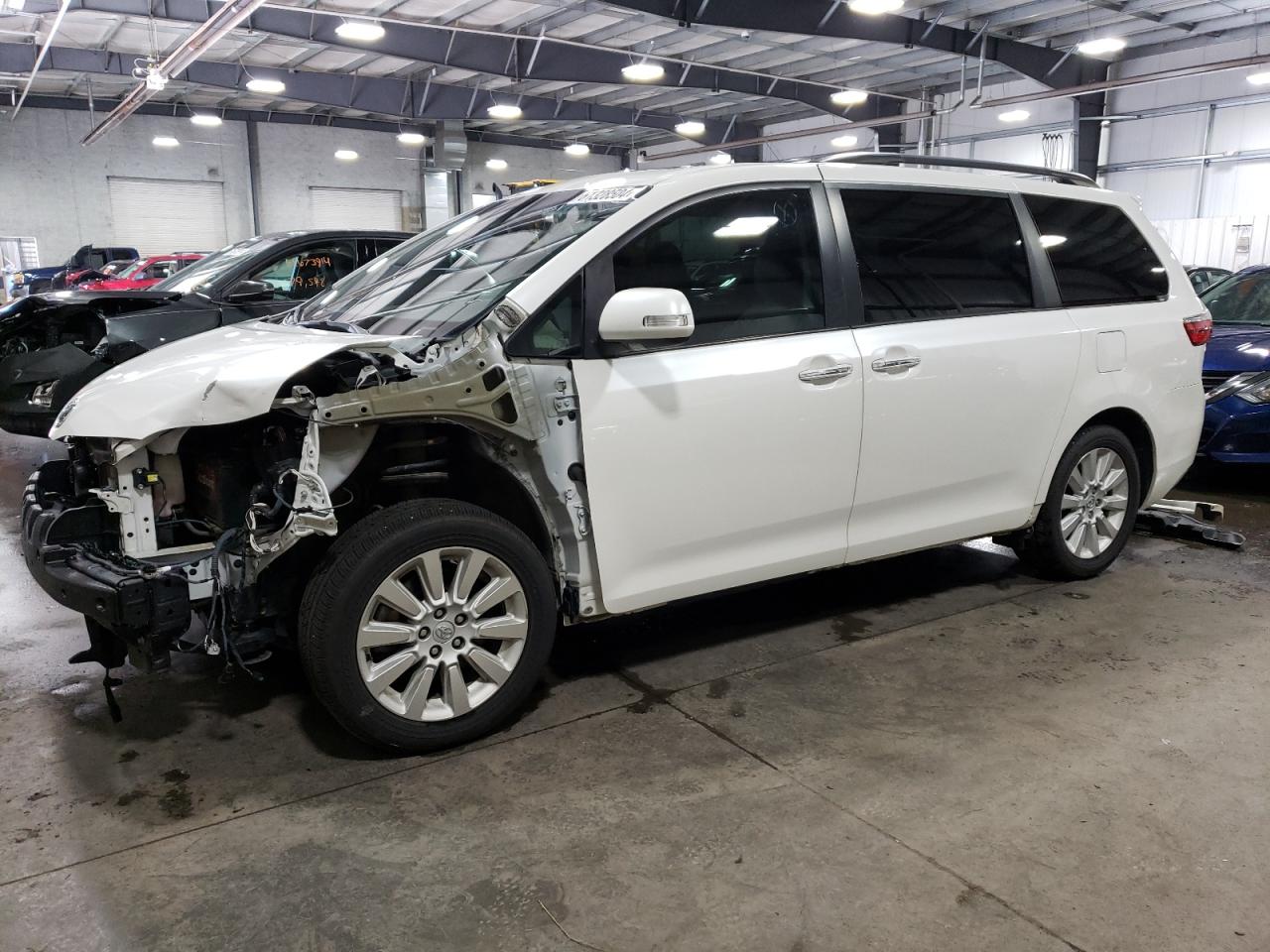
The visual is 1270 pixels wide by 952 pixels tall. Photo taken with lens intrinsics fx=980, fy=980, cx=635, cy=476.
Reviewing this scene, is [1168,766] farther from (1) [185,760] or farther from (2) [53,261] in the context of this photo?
(2) [53,261]

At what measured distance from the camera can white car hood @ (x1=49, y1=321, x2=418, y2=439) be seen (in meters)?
2.56

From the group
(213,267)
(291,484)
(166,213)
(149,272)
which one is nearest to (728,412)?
(291,484)

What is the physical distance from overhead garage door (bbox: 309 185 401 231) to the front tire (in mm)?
24163

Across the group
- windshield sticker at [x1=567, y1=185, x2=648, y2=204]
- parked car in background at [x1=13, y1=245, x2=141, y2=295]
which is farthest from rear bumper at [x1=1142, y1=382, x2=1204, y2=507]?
parked car in background at [x1=13, y1=245, x2=141, y2=295]

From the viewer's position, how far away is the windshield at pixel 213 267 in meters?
7.21

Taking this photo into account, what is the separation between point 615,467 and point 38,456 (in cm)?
→ 668

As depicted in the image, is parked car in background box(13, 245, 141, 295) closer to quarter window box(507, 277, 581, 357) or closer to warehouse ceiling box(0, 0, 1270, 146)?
warehouse ceiling box(0, 0, 1270, 146)

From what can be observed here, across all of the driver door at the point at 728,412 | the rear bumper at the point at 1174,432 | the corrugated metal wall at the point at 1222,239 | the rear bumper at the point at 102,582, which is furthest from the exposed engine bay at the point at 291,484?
the corrugated metal wall at the point at 1222,239

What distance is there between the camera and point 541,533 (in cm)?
304

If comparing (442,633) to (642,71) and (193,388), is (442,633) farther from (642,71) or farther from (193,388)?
(642,71)

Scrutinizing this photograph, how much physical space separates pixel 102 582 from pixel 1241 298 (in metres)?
7.77

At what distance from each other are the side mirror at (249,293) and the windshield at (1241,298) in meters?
6.53

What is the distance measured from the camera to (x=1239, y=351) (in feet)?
20.7

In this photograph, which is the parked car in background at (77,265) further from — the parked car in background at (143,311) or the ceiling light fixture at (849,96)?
the parked car in background at (143,311)
